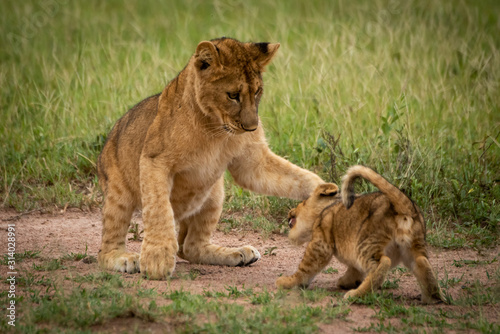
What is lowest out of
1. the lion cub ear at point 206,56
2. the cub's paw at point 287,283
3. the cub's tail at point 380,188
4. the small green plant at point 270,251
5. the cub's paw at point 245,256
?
the small green plant at point 270,251

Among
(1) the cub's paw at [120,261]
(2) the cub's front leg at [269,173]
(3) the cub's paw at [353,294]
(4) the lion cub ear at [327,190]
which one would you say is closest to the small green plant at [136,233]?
(1) the cub's paw at [120,261]

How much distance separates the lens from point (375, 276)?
3756 mm

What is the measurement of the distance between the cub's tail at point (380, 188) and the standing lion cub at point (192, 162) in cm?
81

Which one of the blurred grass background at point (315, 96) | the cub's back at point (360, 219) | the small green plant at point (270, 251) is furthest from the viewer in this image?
the blurred grass background at point (315, 96)

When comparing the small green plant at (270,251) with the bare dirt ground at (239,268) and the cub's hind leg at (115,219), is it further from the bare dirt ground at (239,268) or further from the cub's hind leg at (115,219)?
the cub's hind leg at (115,219)

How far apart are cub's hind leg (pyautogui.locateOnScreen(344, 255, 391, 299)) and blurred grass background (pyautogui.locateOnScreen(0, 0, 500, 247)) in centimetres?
169

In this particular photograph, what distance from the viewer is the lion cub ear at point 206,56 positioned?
169 inches

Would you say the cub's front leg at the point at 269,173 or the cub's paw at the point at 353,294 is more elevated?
the cub's front leg at the point at 269,173

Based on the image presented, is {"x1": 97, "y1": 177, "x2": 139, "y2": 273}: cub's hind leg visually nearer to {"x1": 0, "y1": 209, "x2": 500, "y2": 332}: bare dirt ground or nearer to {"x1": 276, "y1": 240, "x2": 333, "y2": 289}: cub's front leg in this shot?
{"x1": 0, "y1": 209, "x2": 500, "y2": 332}: bare dirt ground

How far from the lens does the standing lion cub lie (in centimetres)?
437

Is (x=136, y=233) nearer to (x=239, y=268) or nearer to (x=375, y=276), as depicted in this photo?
(x=239, y=268)

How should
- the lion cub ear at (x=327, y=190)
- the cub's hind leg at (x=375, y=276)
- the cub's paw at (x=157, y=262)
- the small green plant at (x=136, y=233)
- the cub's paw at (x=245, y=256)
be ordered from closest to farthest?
1. the cub's hind leg at (x=375, y=276)
2. the cub's paw at (x=157, y=262)
3. the lion cub ear at (x=327, y=190)
4. the cub's paw at (x=245, y=256)
5. the small green plant at (x=136, y=233)

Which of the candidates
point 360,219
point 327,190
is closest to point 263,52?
point 327,190

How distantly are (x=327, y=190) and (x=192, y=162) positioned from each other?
95 cm
